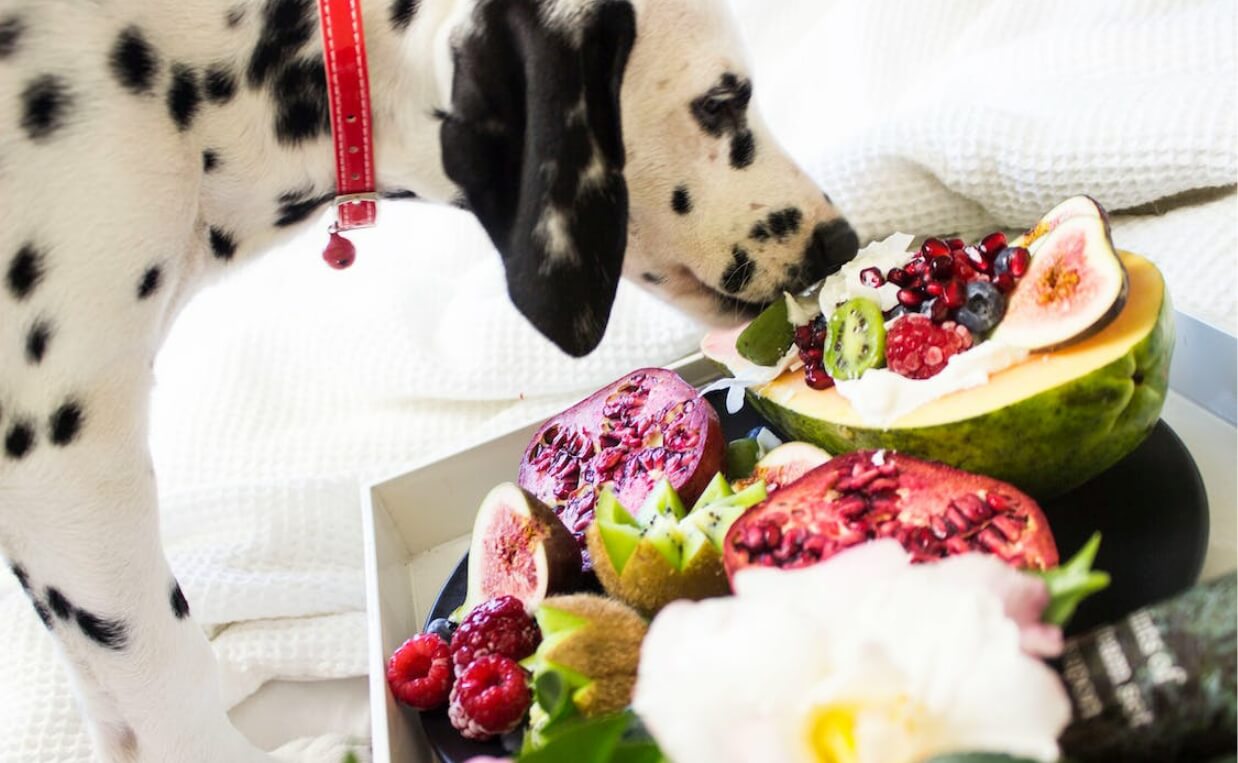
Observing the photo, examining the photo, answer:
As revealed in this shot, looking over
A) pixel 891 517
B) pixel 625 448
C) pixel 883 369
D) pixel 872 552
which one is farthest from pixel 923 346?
pixel 872 552

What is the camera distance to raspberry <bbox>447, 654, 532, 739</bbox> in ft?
2.88

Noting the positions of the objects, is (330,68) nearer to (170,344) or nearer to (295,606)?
(295,606)

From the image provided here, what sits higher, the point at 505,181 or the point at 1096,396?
the point at 505,181

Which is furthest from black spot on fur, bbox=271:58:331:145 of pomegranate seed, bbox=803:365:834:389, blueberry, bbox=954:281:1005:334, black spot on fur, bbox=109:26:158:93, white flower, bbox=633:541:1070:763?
white flower, bbox=633:541:1070:763

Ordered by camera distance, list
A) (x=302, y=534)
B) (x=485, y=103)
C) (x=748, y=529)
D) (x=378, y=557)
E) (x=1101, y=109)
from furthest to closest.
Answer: (x=302, y=534) < (x=1101, y=109) < (x=378, y=557) < (x=485, y=103) < (x=748, y=529)

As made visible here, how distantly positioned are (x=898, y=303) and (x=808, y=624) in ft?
2.07

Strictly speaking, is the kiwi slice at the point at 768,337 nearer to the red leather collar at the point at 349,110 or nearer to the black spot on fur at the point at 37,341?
the red leather collar at the point at 349,110

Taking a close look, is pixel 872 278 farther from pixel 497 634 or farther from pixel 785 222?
pixel 497 634

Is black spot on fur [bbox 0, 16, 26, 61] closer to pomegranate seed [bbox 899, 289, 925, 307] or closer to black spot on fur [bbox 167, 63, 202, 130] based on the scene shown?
black spot on fur [bbox 167, 63, 202, 130]

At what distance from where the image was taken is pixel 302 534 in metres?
1.51

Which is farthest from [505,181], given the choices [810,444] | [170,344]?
[170,344]

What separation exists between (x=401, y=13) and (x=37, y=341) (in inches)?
17.8

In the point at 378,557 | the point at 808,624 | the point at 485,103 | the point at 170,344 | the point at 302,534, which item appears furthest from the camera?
the point at 170,344

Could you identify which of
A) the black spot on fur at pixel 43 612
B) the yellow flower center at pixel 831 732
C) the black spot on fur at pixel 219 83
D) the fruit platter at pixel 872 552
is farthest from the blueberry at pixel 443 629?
the yellow flower center at pixel 831 732
